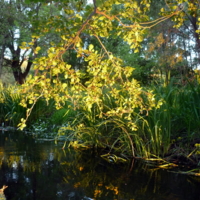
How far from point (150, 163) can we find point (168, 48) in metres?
13.6

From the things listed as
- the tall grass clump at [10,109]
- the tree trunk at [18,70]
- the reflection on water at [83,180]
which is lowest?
the reflection on water at [83,180]

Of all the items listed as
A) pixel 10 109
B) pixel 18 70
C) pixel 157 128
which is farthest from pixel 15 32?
pixel 157 128

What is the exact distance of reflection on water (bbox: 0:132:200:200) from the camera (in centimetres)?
243

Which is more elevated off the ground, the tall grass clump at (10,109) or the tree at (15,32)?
the tree at (15,32)

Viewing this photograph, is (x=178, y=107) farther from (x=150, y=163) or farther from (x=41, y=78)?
(x=41, y=78)

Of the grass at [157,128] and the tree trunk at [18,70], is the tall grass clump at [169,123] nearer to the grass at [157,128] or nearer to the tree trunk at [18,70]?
the grass at [157,128]

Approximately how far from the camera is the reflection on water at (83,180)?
2.43 meters

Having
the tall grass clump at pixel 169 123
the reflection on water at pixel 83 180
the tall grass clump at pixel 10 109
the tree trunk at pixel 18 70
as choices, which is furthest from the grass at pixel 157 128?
the tree trunk at pixel 18 70

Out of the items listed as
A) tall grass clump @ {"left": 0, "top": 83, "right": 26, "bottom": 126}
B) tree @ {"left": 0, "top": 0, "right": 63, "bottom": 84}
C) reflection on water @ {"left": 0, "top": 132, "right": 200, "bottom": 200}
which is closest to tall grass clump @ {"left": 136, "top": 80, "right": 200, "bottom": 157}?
reflection on water @ {"left": 0, "top": 132, "right": 200, "bottom": 200}

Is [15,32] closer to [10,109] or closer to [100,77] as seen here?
[10,109]

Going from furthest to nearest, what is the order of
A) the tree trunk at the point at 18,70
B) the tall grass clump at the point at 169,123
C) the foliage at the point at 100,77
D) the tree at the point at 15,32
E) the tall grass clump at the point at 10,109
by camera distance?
the tree trunk at the point at 18,70
the tree at the point at 15,32
the tall grass clump at the point at 10,109
the tall grass clump at the point at 169,123
the foliage at the point at 100,77

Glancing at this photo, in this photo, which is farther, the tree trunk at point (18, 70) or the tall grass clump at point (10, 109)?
the tree trunk at point (18, 70)

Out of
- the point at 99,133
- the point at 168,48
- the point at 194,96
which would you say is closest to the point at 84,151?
the point at 99,133

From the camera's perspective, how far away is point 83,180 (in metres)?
2.82
